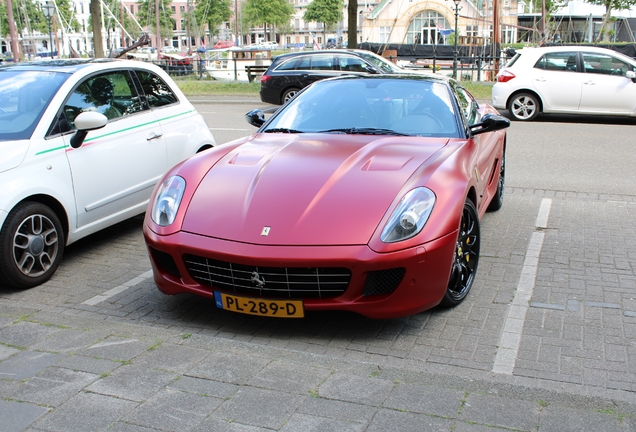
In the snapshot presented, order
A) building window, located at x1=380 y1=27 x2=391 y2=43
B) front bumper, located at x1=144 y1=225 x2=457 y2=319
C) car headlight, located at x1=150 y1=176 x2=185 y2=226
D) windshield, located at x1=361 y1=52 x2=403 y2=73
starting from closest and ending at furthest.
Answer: front bumper, located at x1=144 y1=225 x2=457 y2=319 → car headlight, located at x1=150 y1=176 x2=185 y2=226 → windshield, located at x1=361 y1=52 x2=403 y2=73 → building window, located at x1=380 y1=27 x2=391 y2=43

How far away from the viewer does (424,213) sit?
4051mm

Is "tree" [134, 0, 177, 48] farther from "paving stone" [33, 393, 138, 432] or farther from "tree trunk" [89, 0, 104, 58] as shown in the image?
"paving stone" [33, 393, 138, 432]

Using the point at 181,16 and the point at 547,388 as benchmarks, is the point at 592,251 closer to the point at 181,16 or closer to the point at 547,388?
the point at 547,388

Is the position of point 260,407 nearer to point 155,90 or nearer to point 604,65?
point 155,90

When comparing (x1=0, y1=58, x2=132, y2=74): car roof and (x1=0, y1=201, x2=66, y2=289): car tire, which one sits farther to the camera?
(x1=0, y1=58, x2=132, y2=74): car roof

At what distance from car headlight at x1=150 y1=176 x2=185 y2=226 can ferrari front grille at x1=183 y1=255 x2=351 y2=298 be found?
456 mm

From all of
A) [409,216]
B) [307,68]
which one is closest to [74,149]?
[409,216]

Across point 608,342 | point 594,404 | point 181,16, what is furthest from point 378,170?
point 181,16

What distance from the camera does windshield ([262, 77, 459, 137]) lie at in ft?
17.6

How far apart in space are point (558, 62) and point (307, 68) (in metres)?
6.44

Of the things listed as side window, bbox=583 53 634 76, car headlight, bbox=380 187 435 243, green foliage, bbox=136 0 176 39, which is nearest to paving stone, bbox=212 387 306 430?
car headlight, bbox=380 187 435 243

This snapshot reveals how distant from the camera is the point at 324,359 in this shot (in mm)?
3555

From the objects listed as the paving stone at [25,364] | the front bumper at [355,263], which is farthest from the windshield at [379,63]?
the paving stone at [25,364]

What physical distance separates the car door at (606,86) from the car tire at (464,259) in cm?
1108
